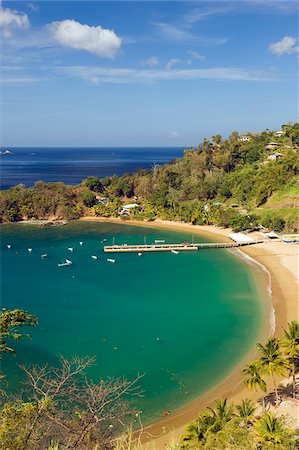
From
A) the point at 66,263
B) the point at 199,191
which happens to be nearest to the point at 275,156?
the point at 199,191

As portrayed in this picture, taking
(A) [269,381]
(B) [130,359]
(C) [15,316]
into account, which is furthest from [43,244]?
(C) [15,316]

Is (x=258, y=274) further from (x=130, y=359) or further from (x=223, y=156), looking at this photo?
(x=223, y=156)

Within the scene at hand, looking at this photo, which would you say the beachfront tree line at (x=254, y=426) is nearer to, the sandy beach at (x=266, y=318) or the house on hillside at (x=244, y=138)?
Answer: the sandy beach at (x=266, y=318)

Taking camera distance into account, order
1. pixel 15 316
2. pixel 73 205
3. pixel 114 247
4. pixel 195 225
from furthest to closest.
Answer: pixel 73 205
pixel 195 225
pixel 114 247
pixel 15 316

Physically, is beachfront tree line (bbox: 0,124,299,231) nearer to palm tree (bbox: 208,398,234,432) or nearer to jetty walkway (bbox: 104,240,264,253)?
jetty walkway (bbox: 104,240,264,253)

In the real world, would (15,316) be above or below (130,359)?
above

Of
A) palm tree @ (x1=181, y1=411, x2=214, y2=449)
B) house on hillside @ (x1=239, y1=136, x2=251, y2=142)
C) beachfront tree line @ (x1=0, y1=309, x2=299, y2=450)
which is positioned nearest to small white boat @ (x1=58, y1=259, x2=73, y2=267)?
beachfront tree line @ (x1=0, y1=309, x2=299, y2=450)

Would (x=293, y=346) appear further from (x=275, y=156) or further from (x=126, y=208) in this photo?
(x=275, y=156)

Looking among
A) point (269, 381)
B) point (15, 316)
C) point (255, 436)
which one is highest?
point (15, 316)
